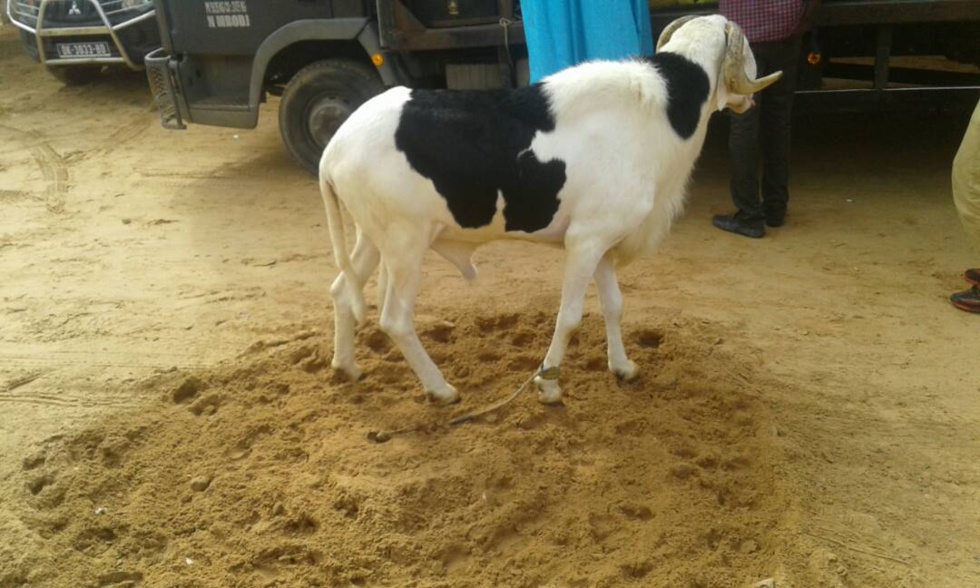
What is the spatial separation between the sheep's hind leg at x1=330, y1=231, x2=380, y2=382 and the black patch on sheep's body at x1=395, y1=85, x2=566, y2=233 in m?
0.68

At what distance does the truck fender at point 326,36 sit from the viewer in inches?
294

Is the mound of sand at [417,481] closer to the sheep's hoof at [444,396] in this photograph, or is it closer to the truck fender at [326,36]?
the sheep's hoof at [444,396]

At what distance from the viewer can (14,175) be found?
9070 mm

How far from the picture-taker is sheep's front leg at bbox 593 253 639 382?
4492mm

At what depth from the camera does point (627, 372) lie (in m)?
4.69

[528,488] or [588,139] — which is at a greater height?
[588,139]

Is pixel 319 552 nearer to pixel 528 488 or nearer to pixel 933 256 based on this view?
pixel 528 488

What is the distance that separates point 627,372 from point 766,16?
114 inches

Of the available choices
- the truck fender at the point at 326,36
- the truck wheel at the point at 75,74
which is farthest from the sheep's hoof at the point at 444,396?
the truck wheel at the point at 75,74

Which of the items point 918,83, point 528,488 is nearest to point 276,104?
point 918,83

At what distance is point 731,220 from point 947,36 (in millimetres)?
2790

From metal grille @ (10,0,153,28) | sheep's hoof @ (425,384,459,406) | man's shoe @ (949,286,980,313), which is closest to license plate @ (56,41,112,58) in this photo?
metal grille @ (10,0,153,28)

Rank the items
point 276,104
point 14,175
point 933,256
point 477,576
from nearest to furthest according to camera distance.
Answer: point 477,576 < point 933,256 < point 14,175 < point 276,104

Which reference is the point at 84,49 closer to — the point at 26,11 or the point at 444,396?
the point at 26,11
